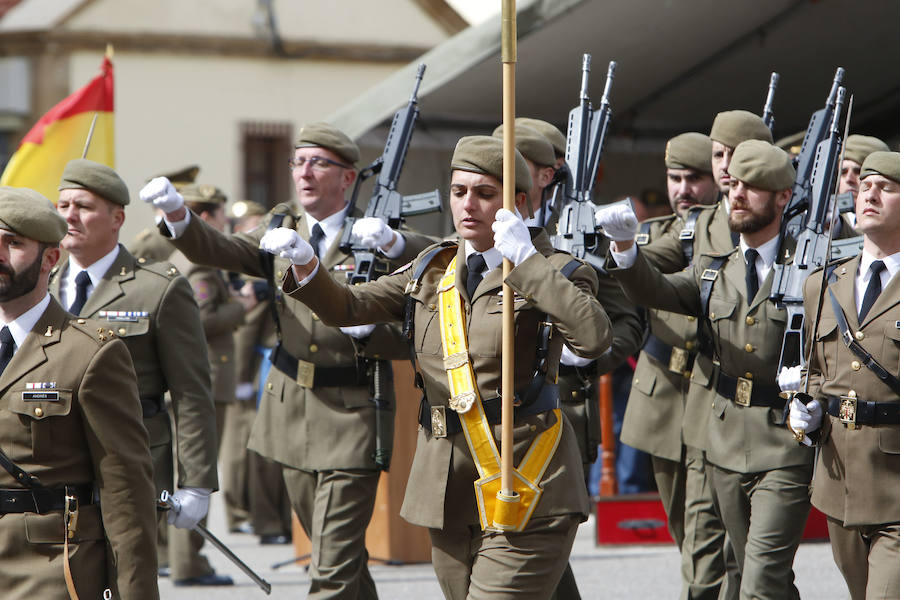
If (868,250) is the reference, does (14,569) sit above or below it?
below

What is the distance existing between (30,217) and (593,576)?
494cm

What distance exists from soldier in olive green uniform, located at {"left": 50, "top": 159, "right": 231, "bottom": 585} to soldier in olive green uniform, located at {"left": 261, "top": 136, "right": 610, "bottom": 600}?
1.03m

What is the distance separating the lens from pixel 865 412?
534 centimetres

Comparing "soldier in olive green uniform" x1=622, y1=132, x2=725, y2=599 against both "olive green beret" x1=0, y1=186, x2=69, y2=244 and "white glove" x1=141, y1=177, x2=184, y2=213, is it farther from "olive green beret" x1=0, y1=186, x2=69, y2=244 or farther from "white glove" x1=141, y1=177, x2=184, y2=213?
"olive green beret" x1=0, y1=186, x2=69, y2=244

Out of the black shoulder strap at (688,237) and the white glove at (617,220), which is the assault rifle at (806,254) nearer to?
the black shoulder strap at (688,237)

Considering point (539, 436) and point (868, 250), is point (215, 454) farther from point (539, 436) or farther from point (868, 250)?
point (868, 250)

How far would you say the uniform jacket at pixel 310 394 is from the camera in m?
6.46

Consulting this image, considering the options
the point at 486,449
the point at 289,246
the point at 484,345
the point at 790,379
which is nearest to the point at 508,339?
the point at 484,345

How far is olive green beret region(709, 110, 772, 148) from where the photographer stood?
706cm

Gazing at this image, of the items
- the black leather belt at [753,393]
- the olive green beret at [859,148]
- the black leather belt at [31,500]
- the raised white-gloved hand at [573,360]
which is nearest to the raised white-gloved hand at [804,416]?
the black leather belt at [753,393]

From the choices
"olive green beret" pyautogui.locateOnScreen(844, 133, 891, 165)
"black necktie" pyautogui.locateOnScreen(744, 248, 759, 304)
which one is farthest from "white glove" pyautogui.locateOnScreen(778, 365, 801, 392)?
"olive green beret" pyautogui.locateOnScreen(844, 133, 891, 165)

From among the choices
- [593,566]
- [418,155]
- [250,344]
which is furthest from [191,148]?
[593,566]

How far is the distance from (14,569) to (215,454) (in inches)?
66.4

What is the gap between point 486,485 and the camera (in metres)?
4.74
